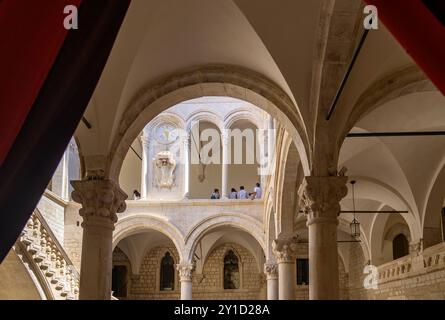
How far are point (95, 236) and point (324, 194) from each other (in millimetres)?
3202

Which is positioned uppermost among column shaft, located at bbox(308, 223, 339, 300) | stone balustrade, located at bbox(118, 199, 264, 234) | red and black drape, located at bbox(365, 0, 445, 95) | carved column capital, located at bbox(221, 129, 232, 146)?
carved column capital, located at bbox(221, 129, 232, 146)

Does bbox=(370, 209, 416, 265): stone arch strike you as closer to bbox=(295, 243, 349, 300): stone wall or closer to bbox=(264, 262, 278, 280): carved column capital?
bbox=(264, 262, 278, 280): carved column capital

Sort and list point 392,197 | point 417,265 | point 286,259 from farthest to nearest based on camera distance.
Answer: point 392,197
point 286,259
point 417,265

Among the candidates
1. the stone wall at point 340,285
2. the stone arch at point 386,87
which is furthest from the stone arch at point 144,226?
the stone arch at point 386,87

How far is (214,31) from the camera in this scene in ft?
26.1

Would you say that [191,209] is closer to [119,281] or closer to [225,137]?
[225,137]

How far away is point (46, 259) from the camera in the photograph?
11703mm

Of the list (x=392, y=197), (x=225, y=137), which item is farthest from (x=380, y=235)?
(x=225, y=137)

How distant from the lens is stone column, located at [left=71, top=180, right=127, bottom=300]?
7805 mm

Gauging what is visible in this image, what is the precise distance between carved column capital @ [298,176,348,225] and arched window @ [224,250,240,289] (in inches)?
680

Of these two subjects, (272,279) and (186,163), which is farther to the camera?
(186,163)

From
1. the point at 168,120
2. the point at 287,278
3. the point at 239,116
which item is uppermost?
the point at 239,116

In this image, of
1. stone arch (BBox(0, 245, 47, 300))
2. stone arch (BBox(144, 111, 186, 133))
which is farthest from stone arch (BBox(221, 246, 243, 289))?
stone arch (BBox(0, 245, 47, 300))
